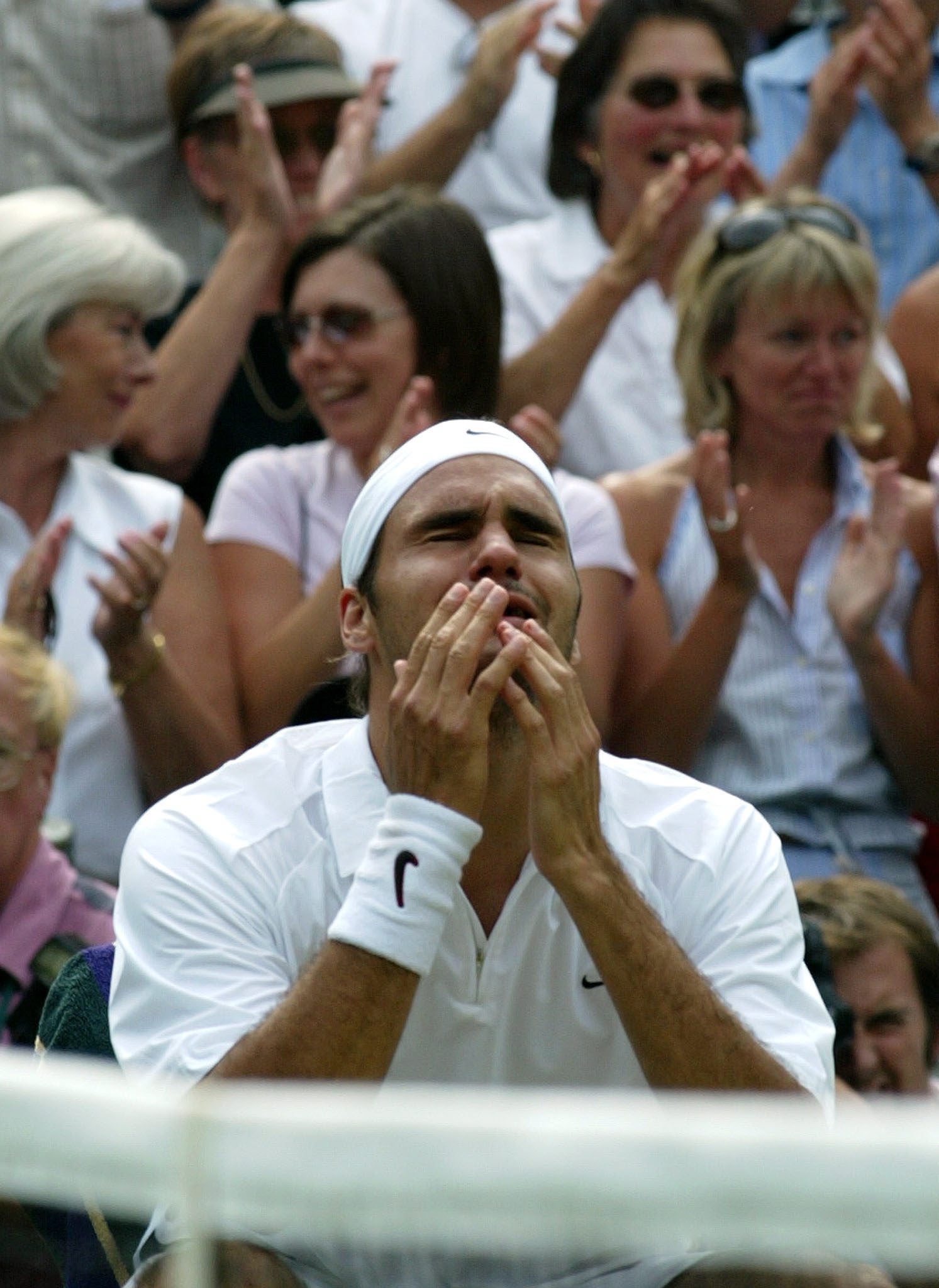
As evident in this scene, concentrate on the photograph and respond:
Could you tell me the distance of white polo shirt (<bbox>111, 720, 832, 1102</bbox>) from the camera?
262cm

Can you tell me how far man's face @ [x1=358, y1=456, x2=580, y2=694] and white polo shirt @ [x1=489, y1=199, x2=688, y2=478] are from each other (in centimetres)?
234

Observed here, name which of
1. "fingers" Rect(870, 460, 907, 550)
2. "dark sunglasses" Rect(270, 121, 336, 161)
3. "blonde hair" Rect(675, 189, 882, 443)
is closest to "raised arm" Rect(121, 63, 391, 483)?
"dark sunglasses" Rect(270, 121, 336, 161)

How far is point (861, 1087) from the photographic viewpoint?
3795mm

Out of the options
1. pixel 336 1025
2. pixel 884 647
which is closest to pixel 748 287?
pixel 884 647

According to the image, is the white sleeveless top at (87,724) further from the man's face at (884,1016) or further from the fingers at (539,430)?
the man's face at (884,1016)

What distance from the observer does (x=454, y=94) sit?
19.5ft

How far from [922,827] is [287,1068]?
8.22 feet

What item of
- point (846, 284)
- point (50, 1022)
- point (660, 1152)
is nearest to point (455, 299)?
point (846, 284)

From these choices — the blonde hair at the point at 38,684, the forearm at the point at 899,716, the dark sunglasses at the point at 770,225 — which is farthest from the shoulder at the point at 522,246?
the blonde hair at the point at 38,684

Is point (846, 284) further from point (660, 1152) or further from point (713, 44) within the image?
point (660, 1152)

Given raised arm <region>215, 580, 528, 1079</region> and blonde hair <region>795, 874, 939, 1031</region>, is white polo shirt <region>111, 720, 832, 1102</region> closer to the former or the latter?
raised arm <region>215, 580, 528, 1079</region>

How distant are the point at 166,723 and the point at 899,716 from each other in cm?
150

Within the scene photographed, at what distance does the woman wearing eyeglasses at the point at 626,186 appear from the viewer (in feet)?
17.6

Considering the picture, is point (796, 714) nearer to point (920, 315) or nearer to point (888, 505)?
point (888, 505)
